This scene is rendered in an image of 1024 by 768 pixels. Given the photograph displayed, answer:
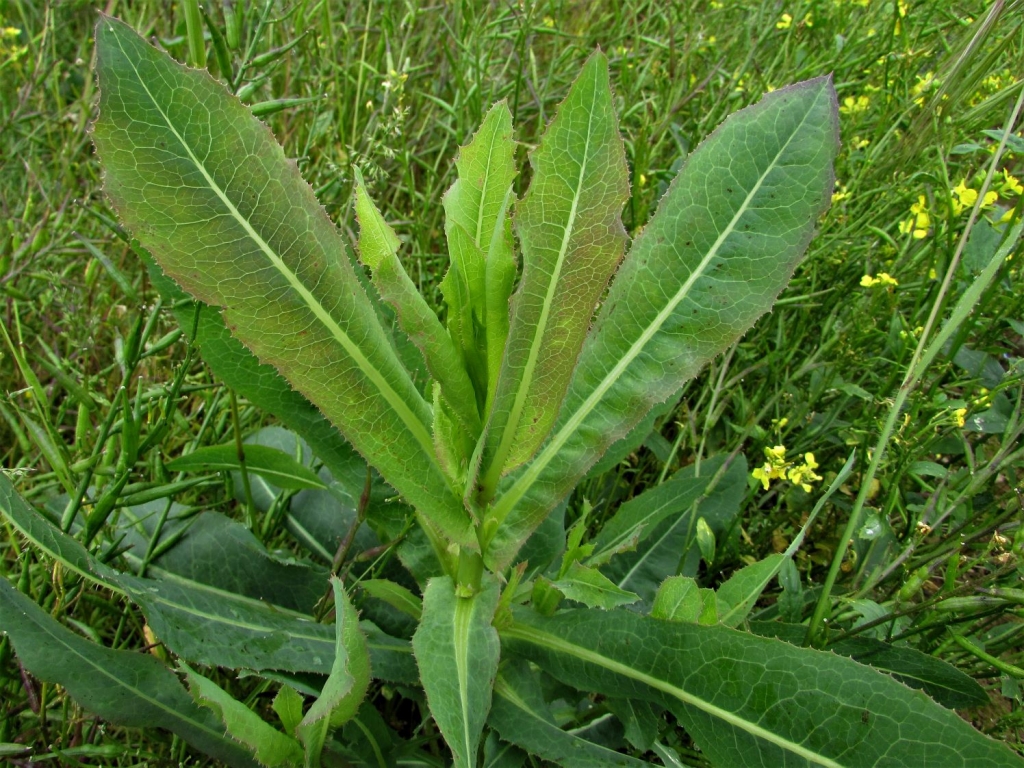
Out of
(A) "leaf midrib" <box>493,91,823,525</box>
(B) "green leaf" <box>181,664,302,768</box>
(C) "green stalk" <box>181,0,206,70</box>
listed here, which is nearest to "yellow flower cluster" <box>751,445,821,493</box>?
(A) "leaf midrib" <box>493,91,823,525</box>

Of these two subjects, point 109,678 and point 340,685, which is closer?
point 340,685

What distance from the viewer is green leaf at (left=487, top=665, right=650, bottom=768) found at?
1.26 m

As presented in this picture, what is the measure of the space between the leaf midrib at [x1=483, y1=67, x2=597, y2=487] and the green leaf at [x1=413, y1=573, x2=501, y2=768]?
0.21 m

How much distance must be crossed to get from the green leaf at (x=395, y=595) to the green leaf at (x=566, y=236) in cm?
39

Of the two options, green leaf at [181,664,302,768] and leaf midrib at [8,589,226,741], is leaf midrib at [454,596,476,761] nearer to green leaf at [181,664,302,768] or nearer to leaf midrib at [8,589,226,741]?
green leaf at [181,664,302,768]

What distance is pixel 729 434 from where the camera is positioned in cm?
218

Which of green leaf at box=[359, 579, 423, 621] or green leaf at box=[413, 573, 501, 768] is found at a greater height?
green leaf at box=[413, 573, 501, 768]

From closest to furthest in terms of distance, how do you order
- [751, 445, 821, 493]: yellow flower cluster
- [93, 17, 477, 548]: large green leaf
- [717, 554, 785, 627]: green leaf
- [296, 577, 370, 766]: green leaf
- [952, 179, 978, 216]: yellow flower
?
[296, 577, 370, 766]: green leaf
[93, 17, 477, 548]: large green leaf
[717, 554, 785, 627]: green leaf
[751, 445, 821, 493]: yellow flower cluster
[952, 179, 978, 216]: yellow flower

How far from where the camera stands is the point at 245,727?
1129mm

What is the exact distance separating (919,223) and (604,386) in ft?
3.26

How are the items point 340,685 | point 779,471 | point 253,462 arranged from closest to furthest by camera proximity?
point 340,685 < point 253,462 < point 779,471

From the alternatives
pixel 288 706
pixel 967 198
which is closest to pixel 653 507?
pixel 288 706

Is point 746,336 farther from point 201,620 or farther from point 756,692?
point 201,620

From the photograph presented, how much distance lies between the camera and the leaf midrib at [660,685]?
115 centimetres
